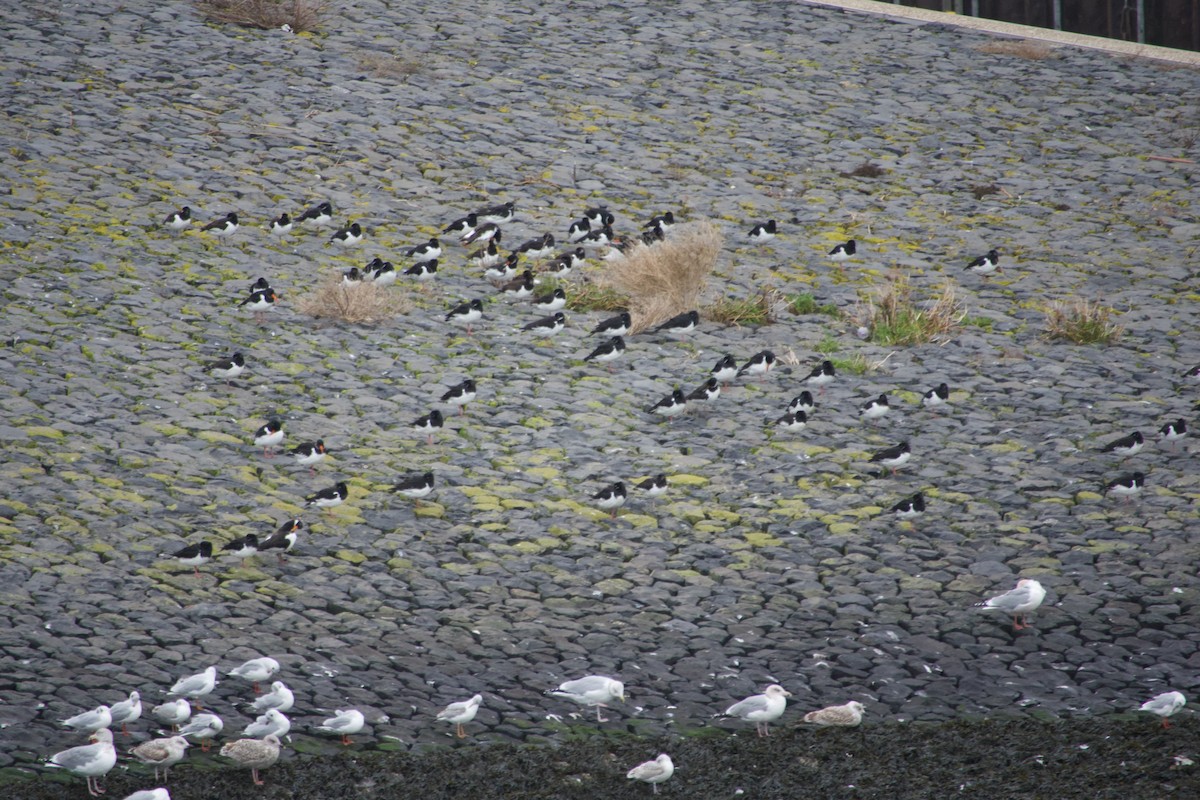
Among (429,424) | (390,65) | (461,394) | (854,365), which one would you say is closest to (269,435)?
(429,424)

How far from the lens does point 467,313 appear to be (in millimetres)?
15445

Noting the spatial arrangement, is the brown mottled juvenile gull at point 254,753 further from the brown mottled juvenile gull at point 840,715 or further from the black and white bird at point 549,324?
the black and white bird at point 549,324

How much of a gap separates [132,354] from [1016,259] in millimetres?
11533

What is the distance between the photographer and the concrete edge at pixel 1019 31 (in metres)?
23.4

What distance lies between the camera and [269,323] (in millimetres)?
15203

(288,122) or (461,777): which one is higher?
(288,122)

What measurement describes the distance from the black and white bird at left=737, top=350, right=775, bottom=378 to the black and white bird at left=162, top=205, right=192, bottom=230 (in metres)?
7.65

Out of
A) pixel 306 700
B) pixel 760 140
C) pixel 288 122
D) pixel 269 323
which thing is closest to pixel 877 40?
pixel 760 140

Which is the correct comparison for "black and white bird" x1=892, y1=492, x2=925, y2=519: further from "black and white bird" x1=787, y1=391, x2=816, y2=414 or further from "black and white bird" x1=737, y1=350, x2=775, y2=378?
"black and white bird" x1=737, y1=350, x2=775, y2=378

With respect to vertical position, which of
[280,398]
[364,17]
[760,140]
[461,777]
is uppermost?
[364,17]

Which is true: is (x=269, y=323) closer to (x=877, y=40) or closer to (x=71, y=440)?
(x=71, y=440)

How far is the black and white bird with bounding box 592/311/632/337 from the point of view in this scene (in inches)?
606

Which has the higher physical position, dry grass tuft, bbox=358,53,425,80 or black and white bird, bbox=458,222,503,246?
dry grass tuft, bbox=358,53,425,80

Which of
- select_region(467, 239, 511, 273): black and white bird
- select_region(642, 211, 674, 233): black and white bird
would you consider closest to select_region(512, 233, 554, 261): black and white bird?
select_region(467, 239, 511, 273): black and white bird
